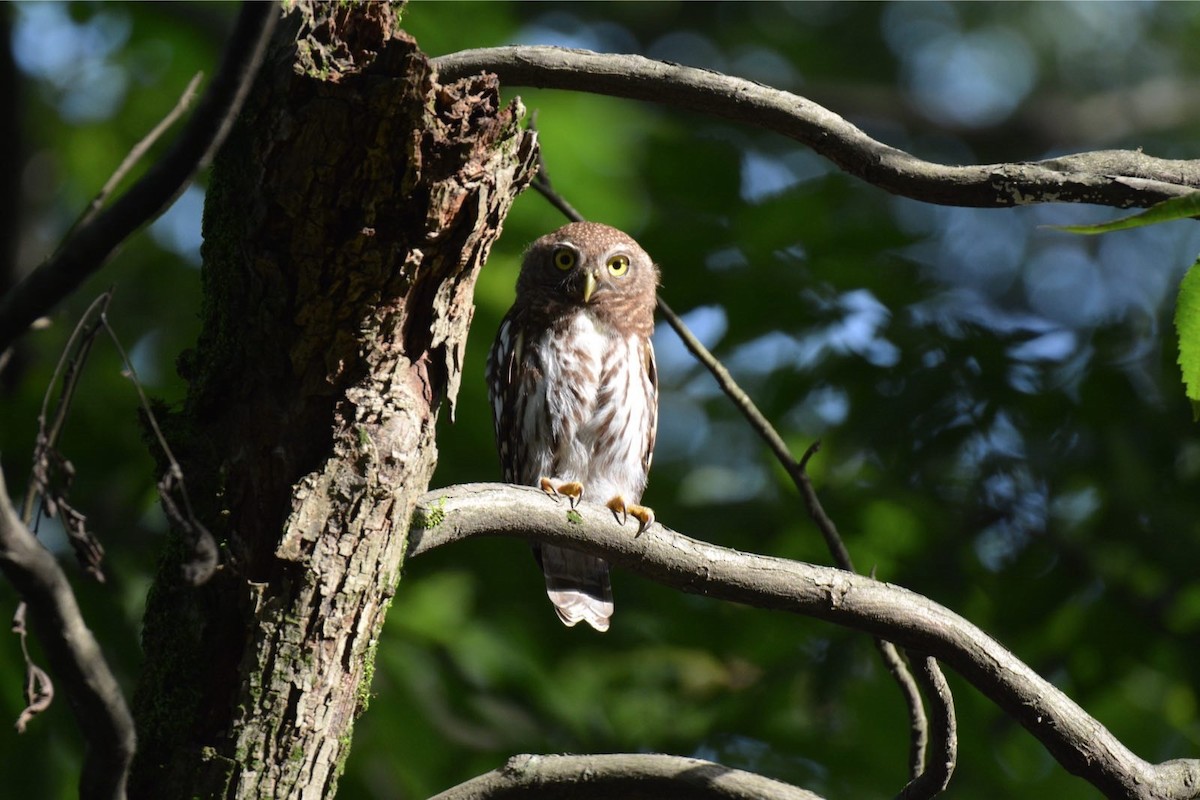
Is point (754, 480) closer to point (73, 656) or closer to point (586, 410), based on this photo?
point (586, 410)

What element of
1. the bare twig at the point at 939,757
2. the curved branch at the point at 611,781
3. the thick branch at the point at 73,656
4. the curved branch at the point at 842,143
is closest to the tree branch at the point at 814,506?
the bare twig at the point at 939,757

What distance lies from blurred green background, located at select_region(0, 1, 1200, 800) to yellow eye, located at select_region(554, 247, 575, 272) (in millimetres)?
381

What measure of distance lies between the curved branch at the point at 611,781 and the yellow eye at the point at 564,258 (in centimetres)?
304

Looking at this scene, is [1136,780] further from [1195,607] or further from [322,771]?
[1195,607]

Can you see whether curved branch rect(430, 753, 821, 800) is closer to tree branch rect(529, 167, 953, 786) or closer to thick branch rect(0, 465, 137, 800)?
tree branch rect(529, 167, 953, 786)

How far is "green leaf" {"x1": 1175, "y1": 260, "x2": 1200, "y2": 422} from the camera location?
194cm

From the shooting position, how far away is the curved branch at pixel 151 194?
157cm

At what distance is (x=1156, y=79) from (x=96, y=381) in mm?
10481

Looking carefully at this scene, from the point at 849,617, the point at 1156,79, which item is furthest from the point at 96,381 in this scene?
the point at 1156,79

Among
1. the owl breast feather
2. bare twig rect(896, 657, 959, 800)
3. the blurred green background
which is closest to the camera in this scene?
bare twig rect(896, 657, 959, 800)

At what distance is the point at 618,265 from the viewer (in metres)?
5.51

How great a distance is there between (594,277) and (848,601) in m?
2.98

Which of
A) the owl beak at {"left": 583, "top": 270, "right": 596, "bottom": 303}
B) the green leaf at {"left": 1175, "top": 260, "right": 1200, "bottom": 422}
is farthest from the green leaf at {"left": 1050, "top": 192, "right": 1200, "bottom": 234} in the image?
the owl beak at {"left": 583, "top": 270, "right": 596, "bottom": 303}

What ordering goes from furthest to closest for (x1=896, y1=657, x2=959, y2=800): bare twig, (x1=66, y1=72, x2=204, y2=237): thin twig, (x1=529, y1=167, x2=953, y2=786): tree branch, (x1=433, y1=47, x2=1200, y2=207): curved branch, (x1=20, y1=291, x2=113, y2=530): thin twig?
(x1=529, y1=167, x2=953, y2=786): tree branch
(x1=896, y1=657, x2=959, y2=800): bare twig
(x1=433, y1=47, x2=1200, y2=207): curved branch
(x1=20, y1=291, x2=113, y2=530): thin twig
(x1=66, y1=72, x2=204, y2=237): thin twig
